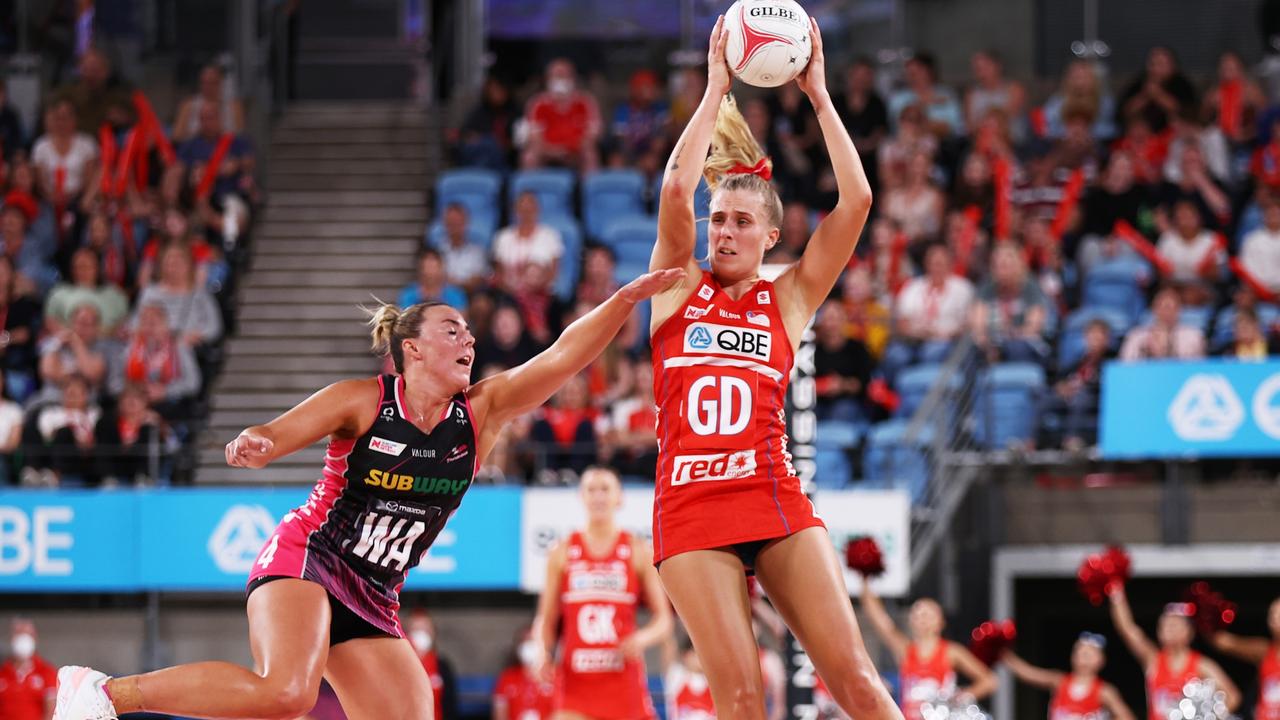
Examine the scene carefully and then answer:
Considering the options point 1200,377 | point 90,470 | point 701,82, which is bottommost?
point 90,470

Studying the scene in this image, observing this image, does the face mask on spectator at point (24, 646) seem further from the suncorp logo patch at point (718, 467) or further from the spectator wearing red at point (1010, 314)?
the suncorp logo patch at point (718, 467)

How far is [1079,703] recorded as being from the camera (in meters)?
12.3

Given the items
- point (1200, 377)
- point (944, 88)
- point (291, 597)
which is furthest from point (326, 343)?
point (291, 597)

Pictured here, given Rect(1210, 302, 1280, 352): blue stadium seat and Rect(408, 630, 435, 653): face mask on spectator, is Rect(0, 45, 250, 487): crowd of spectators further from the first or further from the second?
Rect(1210, 302, 1280, 352): blue stadium seat

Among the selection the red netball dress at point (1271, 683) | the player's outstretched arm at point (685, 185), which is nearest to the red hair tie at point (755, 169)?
the player's outstretched arm at point (685, 185)

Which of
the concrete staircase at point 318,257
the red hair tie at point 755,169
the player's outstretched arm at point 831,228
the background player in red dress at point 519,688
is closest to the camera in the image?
the player's outstretched arm at point 831,228

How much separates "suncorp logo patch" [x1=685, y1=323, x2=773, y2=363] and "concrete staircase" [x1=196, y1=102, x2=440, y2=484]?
8.48 m

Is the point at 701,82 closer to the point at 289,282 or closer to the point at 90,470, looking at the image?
the point at 289,282

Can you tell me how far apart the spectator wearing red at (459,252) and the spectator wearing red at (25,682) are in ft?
15.8

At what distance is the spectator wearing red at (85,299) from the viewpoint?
14852 millimetres

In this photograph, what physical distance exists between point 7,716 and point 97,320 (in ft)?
11.8

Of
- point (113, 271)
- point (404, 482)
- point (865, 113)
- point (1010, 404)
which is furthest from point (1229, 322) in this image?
point (113, 271)

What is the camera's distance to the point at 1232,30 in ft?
Answer: 61.8

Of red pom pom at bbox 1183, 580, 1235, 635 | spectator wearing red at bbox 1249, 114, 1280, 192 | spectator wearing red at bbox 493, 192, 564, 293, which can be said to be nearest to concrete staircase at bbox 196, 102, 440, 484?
spectator wearing red at bbox 493, 192, 564, 293
